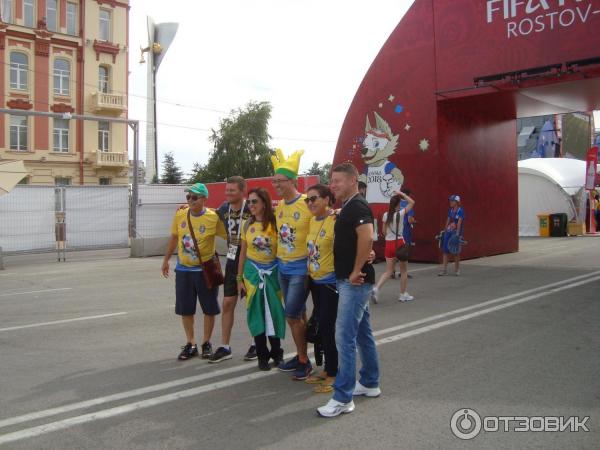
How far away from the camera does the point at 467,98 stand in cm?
1470

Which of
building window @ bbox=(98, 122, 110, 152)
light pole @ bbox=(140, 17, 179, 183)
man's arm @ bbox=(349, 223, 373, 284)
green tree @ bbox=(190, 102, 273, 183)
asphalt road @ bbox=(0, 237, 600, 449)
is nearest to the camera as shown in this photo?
asphalt road @ bbox=(0, 237, 600, 449)

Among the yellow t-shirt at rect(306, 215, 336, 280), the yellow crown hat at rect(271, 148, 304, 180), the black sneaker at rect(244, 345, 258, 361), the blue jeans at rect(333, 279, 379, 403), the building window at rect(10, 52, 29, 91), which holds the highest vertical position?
the building window at rect(10, 52, 29, 91)

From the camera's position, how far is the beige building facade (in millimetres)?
32344

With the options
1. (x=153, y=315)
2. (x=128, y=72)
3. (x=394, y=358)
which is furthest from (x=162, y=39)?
(x=394, y=358)

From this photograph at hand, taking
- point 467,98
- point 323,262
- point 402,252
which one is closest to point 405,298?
point 402,252

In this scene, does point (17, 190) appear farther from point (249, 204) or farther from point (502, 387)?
point (502, 387)

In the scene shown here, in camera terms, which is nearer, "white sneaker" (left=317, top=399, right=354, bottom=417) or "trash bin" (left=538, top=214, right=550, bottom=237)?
"white sneaker" (left=317, top=399, right=354, bottom=417)

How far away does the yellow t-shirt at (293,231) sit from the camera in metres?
5.12

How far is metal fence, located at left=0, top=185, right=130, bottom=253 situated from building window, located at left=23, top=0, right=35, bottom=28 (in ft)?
64.1

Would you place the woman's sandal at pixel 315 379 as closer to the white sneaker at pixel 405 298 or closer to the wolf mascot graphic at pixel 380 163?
the white sneaker at pixel 405 298

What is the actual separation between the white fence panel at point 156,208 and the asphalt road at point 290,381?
10.3 m

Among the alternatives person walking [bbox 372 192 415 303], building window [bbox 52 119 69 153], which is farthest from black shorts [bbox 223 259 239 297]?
building window [bbox 52 119 69 153]

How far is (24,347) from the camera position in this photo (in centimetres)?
648

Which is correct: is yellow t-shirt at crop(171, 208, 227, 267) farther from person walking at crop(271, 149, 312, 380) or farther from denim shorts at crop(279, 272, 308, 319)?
denim shorts at crop(279, 272, 308, 319)
